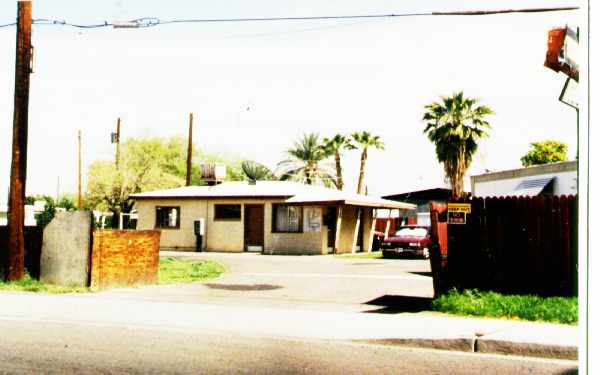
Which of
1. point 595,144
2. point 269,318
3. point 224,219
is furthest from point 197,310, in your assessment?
point 224,219

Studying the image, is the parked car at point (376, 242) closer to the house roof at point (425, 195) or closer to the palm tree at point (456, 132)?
the palm tree at point (456, 132)

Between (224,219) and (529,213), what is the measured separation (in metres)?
21.6

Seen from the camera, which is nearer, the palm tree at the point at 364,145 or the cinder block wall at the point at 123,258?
the cinder block wall at the point at 123,258

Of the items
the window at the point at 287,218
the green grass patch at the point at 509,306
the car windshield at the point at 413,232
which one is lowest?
the green grass patch at the point at 509,306

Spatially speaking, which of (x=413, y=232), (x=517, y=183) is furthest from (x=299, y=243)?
(x=517, y=183)

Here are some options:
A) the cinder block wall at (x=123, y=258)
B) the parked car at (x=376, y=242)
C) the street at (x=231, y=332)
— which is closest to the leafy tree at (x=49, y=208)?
the cinder block wall at (x=123, y=258)

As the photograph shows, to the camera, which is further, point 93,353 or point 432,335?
point 432,335

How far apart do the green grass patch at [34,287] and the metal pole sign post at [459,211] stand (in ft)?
26.1

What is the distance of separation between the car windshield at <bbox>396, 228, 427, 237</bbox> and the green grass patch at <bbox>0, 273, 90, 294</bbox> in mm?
16030

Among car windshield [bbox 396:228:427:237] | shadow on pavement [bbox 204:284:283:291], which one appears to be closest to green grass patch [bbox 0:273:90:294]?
shadow on pavement [bbox 204:284:283:291]

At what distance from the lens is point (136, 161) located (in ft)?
196

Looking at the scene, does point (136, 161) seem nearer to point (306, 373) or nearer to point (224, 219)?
point (224, 219)

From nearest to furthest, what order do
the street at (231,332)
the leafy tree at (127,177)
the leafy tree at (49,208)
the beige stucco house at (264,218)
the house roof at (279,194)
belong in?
the street at (231,332) → the house roof at (279,194) → the beige stucco house at (264,218) → the leafy tree at (49,208) → the leafy tree at (127,177)

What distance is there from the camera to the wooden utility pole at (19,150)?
48.5 ft
